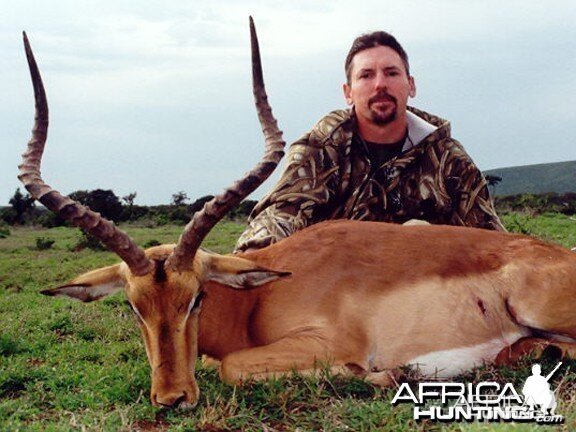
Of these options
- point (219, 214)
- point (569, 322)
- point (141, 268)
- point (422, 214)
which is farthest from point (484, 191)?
point (141, 268)

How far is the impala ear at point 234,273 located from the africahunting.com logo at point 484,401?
44.8 inches

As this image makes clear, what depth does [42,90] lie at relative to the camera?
5023 millimetres

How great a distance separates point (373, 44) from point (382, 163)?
121 centimetres

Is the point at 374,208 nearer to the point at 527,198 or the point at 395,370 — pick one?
the point at 395,370

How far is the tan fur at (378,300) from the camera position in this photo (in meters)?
4.96

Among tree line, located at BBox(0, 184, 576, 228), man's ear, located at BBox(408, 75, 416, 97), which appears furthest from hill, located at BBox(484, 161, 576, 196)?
man's ear, located at BBox(408, 75, 416, 97)

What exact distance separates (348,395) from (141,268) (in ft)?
4.74

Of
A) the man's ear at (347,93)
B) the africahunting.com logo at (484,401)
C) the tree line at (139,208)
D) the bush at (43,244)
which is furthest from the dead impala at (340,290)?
the tree line at (139,208)

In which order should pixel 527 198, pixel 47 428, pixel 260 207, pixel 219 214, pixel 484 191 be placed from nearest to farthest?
pixel 47 428 < pixel 219 214 < pixel 260 207 < pixel 484 191 < pixel 527 198

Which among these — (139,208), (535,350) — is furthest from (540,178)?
(535,350)

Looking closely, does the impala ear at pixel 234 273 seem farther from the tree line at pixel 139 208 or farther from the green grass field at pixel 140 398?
the tree line at pixel 139 208

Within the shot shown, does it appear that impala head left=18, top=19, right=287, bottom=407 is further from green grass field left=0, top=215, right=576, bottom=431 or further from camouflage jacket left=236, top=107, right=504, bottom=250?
camouflage jacket left=236, top=107, right=504, bottom=250

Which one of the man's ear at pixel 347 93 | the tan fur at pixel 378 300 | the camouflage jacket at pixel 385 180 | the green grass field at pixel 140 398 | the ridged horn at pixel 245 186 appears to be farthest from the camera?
the man's ear at pixel 347 93

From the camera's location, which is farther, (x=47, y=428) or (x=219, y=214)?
(x=219, y=214)
